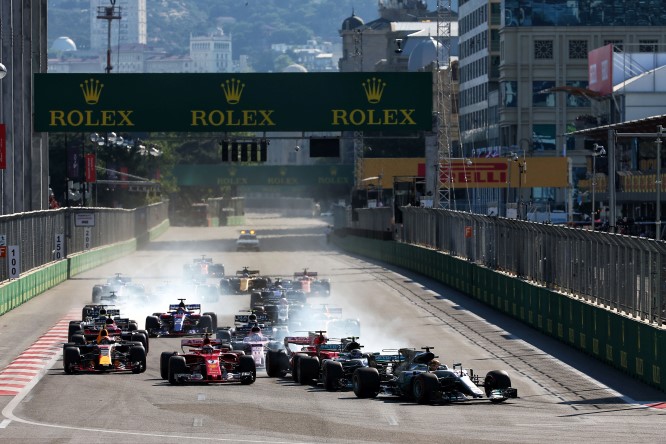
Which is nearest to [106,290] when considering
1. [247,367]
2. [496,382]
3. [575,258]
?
[575,258]

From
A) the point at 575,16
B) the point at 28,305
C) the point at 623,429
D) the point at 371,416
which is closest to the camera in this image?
the point at 623,429

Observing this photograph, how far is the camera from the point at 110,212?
103m

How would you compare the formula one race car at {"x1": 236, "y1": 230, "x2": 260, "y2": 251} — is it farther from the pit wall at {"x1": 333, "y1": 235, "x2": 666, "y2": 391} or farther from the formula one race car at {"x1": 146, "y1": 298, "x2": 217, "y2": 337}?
the formula one race car at {"x1": 146, "y1": 298, "x2": 217, "y2": 337}

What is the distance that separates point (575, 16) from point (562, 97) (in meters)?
8.55

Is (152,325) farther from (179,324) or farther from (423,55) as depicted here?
(423,55)

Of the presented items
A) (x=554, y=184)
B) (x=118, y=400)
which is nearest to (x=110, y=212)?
(x=554, y=184)

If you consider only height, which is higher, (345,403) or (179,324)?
(179,324)

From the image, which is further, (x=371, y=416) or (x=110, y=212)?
(x=110, y=212)

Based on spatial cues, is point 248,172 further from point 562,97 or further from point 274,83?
point 274,83

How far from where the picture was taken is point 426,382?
28.6 meters

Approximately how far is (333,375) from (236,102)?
40.8 m

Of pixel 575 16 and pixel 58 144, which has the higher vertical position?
pixel 575 16

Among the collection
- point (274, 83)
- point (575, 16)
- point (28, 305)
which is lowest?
point (28, 305)

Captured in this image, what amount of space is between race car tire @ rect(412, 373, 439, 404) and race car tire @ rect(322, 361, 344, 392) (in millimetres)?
2546
